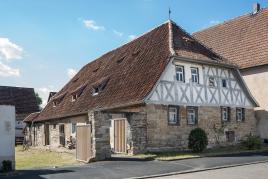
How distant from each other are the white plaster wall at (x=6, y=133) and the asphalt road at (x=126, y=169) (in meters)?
1.01

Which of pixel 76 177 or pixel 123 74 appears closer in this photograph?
pixel 76 177

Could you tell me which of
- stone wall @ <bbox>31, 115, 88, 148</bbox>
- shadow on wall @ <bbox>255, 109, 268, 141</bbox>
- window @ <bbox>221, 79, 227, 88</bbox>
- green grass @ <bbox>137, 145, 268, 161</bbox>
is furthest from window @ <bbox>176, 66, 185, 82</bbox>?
shadow on wall @ <bbox>255, 109, 268, 141</bbox>

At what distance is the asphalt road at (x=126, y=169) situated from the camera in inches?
563

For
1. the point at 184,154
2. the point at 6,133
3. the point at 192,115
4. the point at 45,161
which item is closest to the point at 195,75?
the point at 192,115

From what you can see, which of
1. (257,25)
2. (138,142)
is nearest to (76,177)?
(138,142)

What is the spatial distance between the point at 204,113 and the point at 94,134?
808 centimetres

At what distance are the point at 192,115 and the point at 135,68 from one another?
4.65m

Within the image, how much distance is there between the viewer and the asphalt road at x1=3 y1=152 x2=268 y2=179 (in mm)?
14312

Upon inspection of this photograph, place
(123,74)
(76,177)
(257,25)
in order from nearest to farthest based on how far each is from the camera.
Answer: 1. (76,177)
2. (123,74)
3. (257,25)

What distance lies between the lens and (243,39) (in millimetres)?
31469

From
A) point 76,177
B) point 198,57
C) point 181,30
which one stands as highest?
point 181,30

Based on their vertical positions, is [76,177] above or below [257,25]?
below

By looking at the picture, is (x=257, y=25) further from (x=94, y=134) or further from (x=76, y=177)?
(x=76, y=177)

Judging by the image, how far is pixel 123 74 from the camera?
83.9 feet
